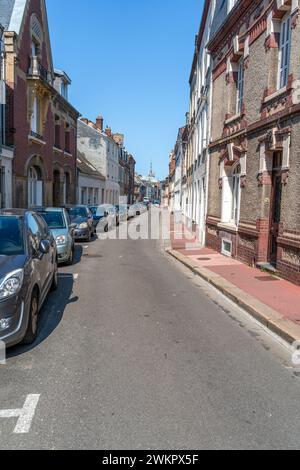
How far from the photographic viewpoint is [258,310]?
6.52 meters

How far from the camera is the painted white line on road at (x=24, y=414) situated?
10.3ft

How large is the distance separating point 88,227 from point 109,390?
48.3 feet

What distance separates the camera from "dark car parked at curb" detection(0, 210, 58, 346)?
441 centimetres

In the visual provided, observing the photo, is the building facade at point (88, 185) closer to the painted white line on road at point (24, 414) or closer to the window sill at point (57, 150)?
the window sill at point (57, 150)

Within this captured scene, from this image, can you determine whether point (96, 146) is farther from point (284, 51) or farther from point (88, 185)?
point (284, 51)

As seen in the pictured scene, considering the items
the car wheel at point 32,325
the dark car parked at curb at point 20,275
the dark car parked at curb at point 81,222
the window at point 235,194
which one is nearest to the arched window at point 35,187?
the dark car parked at curb at point 81,222

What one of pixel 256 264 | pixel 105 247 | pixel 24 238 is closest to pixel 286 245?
pixel 256 264

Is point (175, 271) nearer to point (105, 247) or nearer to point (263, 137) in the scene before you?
point (263, 137)

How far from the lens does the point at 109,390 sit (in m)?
3.82

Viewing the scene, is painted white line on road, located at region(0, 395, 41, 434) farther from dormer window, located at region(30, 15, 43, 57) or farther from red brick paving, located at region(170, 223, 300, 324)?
dormer window, located at region(30, 15, 43, 57)

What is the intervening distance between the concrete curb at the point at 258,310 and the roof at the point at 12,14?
55.4 feet

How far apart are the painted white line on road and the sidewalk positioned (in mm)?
3460
